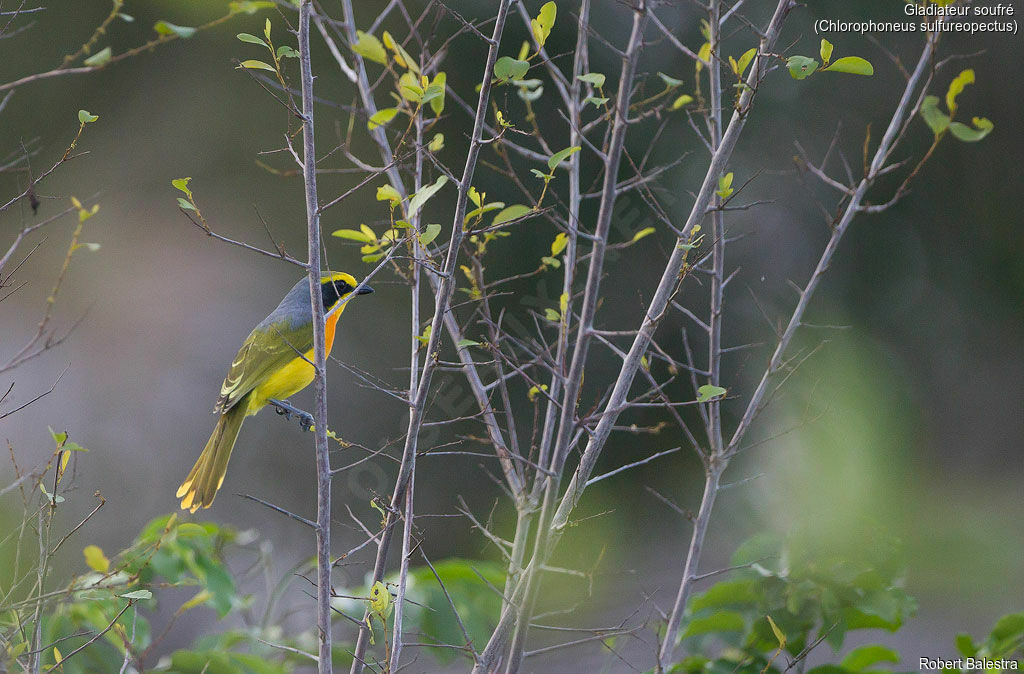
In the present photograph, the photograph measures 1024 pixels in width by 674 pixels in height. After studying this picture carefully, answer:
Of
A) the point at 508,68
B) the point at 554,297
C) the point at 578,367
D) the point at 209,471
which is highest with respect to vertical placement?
the point at 508,68

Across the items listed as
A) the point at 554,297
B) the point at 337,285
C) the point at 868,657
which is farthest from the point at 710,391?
the point at 554,297

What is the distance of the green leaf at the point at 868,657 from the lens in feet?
6.40

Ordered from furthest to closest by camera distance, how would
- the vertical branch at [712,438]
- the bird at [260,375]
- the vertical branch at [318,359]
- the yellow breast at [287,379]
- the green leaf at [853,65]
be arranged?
the yellow breast at [287,379] → the bird at [260,375] → the vertical branch at [712,438] → the green leaf at [853,65] → the vertical branch at [318,359]

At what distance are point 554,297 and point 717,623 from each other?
291cm

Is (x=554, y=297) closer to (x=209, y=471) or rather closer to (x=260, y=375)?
(x=260, y=375)

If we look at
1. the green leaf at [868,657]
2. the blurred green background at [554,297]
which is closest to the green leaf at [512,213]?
the green leaf at [868,657]

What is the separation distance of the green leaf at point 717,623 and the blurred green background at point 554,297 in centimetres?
277

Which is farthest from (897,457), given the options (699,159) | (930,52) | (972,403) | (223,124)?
(223,124)

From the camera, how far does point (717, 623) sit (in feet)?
6.59

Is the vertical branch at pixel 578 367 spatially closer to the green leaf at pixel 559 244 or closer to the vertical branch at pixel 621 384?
the vertical branch at pixel 621 384

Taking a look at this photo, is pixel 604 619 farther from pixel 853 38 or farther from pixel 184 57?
pixel 184 57

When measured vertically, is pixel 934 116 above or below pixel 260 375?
above

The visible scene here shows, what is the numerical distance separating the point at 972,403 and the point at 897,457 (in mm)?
826

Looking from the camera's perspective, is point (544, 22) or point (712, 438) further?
point (712, 438)
